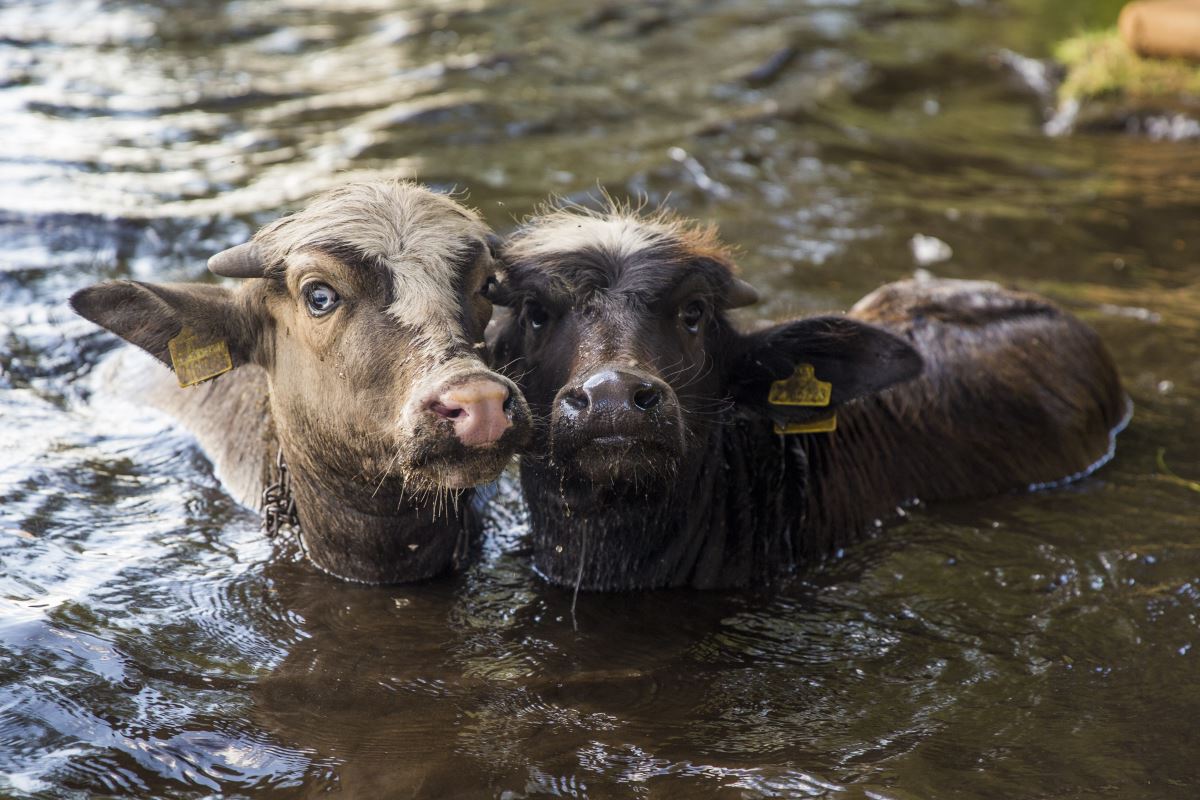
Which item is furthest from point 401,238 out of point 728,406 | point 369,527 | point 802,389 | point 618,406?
point 802,389

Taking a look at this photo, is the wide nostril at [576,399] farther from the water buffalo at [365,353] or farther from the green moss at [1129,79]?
the green moss at [1129,79]

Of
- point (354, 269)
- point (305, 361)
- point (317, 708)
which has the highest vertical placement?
point (354, 269)

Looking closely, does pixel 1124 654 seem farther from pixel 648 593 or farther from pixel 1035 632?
pixel 648 593

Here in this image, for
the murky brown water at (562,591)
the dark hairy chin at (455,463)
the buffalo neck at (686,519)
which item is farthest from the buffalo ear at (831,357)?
the dark hairy chin at (455,463)

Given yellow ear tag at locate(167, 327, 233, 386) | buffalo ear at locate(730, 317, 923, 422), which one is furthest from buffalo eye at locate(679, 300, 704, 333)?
yellow ear tag at locate(167, 327, 233, 386)

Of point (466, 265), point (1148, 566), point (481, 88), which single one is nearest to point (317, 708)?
point (466, 265)

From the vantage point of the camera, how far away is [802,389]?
5.69 m

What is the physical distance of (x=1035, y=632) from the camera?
5211 millimetres

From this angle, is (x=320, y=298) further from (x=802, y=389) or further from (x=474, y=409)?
(x=802, y=389)

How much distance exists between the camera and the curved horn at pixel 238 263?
16.8 ft

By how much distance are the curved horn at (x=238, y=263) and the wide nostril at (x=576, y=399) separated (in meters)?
1.35

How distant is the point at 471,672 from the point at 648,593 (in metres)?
1.06

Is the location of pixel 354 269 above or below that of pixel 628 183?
above

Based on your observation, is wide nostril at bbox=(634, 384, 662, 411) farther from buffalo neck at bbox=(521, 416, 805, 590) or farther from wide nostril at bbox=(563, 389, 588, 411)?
buffalo neck at bbox=(521, 416, 805, 590)
